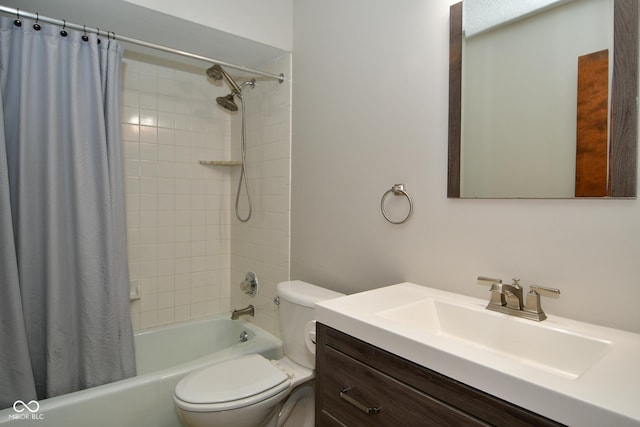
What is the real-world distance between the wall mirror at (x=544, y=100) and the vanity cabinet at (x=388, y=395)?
656 mm

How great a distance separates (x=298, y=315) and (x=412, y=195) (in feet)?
2.44

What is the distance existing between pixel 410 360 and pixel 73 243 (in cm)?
161

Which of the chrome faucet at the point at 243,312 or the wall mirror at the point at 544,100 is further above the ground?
the wall mirror at the point at 544,100

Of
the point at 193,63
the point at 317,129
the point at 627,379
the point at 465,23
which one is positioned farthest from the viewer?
the point at 193,63

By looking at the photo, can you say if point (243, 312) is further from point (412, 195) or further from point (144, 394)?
point (412, 195)

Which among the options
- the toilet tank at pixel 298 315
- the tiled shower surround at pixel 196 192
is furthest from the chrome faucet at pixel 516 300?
the tiled shower surround at pixel 196 192

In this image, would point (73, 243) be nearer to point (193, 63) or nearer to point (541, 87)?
point (193, 63)

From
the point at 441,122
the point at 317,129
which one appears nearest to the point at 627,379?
the point at 441,122

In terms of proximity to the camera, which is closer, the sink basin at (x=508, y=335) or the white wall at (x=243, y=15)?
the sink basin at (x=508, y=335)

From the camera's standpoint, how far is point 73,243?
5.41ft

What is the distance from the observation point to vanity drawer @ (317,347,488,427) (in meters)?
0.77

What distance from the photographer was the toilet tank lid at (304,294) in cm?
158

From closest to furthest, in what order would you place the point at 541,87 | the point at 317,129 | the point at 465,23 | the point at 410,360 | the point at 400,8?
the point at 410,360
the point at 541,87
the point at 465,23
the point at 400,8
the point at 317,129

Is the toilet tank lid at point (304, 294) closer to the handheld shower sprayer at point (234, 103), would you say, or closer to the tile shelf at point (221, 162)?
the handheld shower sprayer at point (234, 103)
